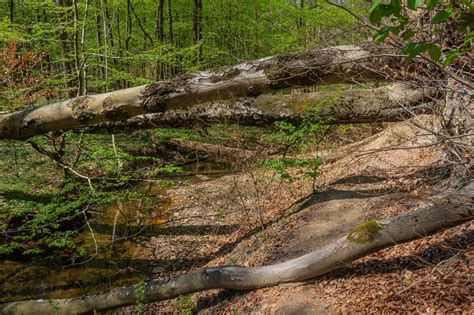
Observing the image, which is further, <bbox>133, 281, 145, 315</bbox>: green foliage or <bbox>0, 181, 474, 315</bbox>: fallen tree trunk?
<bbox>133, 281, 145, 315</bbox>: green foliage

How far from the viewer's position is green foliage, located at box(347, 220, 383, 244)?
3458 millimetres

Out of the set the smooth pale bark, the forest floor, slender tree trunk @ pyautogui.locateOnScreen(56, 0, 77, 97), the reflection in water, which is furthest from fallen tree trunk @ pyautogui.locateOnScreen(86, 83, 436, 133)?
slender tree trunk @ pyautogui.locateOnScreen(56, 0, 77, 97)

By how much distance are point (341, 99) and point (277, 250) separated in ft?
9.40

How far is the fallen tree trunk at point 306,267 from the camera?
10.5 ft

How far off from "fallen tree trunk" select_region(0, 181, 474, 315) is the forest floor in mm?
208

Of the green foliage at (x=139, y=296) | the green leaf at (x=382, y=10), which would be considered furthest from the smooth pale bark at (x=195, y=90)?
the green leaf at (x=382, y=10)

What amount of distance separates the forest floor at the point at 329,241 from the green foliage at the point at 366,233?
0.46 m

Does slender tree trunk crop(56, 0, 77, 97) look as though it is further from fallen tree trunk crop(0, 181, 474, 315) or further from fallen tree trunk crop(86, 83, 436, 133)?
fallen tree trunk crop(0, 181, 474, 315)

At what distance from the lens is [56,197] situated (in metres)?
6.24

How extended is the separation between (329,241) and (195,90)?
3063 millimetres

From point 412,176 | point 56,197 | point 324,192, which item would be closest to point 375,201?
point 412,176

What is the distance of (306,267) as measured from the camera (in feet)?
12.6

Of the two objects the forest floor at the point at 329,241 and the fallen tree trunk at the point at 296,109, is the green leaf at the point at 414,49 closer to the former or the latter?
the forest floor at the point at 329,241

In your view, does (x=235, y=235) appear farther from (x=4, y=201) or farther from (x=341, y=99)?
(x=4, y=201)
